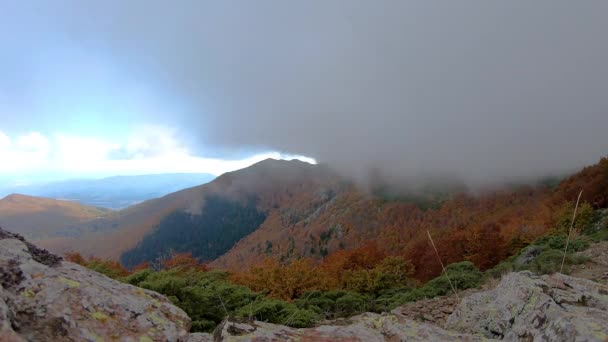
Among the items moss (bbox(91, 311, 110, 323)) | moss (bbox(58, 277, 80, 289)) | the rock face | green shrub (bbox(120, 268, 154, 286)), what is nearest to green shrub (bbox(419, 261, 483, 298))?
green shrub (bbox(120, 268, 154, 286))

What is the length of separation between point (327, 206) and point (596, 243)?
428 feet

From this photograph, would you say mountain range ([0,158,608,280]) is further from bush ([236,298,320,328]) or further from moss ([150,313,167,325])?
moss ([150,313,167,325])

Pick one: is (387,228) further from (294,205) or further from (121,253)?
(121,253)

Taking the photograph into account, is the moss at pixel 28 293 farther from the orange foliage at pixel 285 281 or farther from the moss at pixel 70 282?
the orange foliage at pixel 285 281

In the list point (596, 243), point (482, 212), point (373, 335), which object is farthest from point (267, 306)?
point (482, 212)

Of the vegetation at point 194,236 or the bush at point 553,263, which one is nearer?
the bush at point 553,263

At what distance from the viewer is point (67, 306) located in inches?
99.0

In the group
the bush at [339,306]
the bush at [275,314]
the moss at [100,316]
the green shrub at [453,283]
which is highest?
the moss at [100,316]

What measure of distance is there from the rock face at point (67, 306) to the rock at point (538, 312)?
3204mm

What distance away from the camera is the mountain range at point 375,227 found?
27.9 meters

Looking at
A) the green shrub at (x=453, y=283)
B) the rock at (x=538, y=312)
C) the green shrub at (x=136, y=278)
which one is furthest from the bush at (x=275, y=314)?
the green shrub at (x=453, y=283)


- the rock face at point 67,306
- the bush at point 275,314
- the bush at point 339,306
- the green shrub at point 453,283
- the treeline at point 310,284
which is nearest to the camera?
the rock face at point 67,306

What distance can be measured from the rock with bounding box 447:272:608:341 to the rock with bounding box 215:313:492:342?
594 millimetres

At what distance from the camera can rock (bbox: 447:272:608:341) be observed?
2.67 meters
